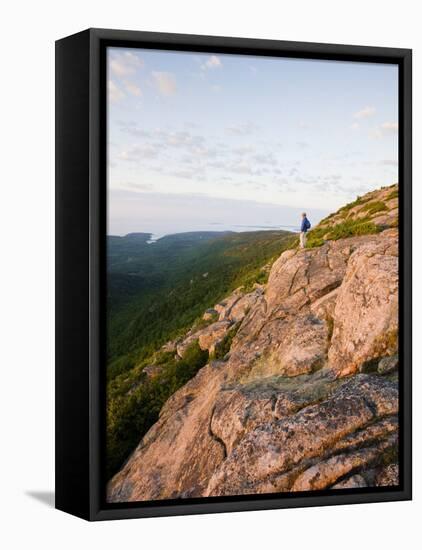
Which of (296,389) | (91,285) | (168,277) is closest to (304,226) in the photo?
(168,277)

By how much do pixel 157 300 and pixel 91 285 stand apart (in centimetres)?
118

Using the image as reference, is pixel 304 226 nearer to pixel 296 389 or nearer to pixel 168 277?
pixel 168 277

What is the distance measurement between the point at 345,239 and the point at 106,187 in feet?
11.2

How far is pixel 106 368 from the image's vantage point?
51.2ft

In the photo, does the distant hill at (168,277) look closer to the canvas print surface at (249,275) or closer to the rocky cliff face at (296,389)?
the canvas print surface at (249,275)

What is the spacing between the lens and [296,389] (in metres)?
16.5

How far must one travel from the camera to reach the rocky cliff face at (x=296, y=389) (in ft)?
52.7

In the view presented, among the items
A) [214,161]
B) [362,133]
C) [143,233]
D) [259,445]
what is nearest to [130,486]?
[259,445]

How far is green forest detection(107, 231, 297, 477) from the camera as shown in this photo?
51.6 feet

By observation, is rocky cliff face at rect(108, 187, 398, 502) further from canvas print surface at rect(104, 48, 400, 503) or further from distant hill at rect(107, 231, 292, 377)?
distant hill at rect(107, 231, 292, 377)

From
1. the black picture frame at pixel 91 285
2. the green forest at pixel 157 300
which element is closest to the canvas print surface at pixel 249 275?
the green forest at pixel 157 300

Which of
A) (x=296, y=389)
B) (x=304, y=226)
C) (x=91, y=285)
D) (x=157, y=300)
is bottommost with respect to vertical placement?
(x=296, y=389)

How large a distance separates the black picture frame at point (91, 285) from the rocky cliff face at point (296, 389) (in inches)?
6.5

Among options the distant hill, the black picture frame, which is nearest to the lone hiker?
the distant hill
